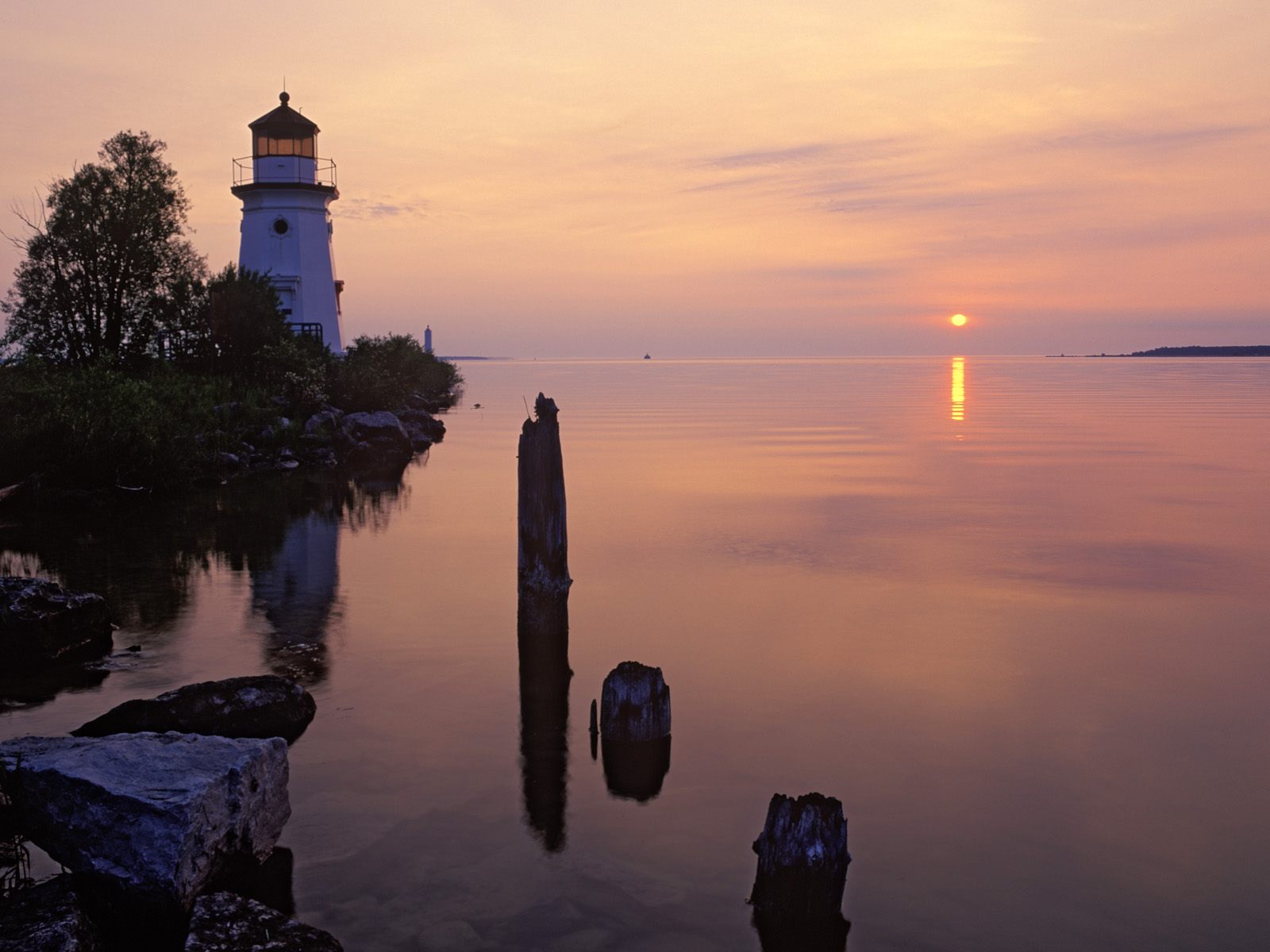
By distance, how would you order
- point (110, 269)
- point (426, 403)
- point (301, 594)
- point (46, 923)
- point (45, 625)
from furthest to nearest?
1. point (426, 403)
2. point (110, 269)
3. point (301, 594)
4. point (45, 625)
5. point (46, 923)

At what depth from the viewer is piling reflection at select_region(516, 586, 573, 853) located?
10.7 metres

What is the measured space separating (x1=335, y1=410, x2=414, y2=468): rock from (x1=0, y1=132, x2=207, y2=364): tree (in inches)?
324

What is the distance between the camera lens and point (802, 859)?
27.7ft

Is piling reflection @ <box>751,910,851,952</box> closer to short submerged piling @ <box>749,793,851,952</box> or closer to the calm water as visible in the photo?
short submerged piling @ <box>749,793,851,952</box>

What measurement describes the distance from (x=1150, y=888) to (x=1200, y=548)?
18.3m

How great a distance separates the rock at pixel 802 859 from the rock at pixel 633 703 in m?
3.45

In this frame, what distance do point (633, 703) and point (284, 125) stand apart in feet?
161

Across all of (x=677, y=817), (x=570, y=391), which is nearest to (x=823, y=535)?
(x=677, y=817)

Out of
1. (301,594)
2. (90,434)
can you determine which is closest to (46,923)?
(301,594)

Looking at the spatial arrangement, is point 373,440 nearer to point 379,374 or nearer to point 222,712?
point 379,374

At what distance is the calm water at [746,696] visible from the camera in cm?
920

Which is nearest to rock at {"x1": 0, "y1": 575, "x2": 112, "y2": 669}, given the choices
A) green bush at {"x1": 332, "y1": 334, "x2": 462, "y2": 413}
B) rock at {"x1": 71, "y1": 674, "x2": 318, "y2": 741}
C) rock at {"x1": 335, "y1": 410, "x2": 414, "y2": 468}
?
rock at {"x1": 71, "y1": 674, "x2": 318, "y2": 741}

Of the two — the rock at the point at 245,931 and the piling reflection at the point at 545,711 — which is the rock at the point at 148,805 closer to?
the rock at the point at 245,931

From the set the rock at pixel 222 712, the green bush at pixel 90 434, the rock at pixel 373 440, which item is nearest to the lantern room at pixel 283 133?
the rock at pixel 373 440
